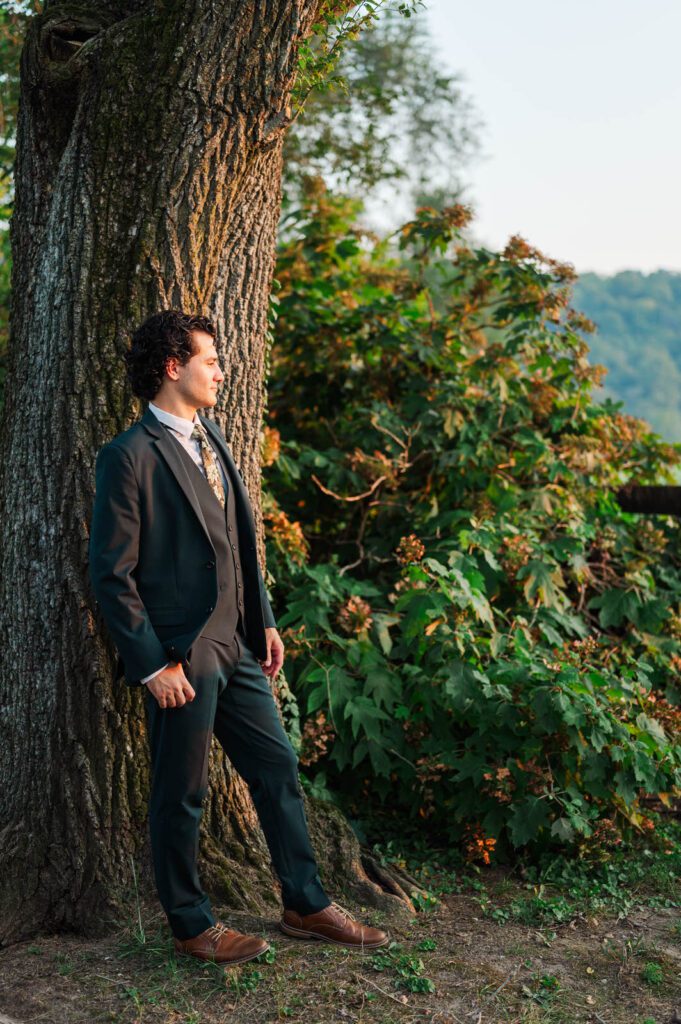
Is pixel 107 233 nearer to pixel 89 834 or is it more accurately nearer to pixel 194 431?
pixel 194 431

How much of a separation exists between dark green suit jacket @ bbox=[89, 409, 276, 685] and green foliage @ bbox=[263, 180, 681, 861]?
1.68m

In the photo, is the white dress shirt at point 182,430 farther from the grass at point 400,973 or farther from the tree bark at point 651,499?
the tree bark at point 651,499

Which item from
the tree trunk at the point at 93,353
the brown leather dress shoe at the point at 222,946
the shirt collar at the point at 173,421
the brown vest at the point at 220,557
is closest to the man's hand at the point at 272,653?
the brown vest at the point at 220,557

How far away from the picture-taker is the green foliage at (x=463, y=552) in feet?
14.4

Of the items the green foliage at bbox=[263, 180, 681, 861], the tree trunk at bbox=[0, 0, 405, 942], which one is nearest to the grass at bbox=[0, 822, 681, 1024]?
the tree trunk at bbox=[0, 0, 405, 942]

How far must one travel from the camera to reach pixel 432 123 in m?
18.5

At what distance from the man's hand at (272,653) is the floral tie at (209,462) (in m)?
0.51

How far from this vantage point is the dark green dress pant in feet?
9.87

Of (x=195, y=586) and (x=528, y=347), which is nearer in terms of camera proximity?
(x=195, y=586)

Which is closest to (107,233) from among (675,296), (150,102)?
(150,102)

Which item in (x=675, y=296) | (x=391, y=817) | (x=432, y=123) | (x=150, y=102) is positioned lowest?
(x=391, y=817)

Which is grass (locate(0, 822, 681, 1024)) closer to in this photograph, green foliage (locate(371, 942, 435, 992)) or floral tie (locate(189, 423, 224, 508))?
green foliage (locate(371, 942, 435, 992))

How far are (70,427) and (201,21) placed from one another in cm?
161

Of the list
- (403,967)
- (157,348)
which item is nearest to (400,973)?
(403,967)
